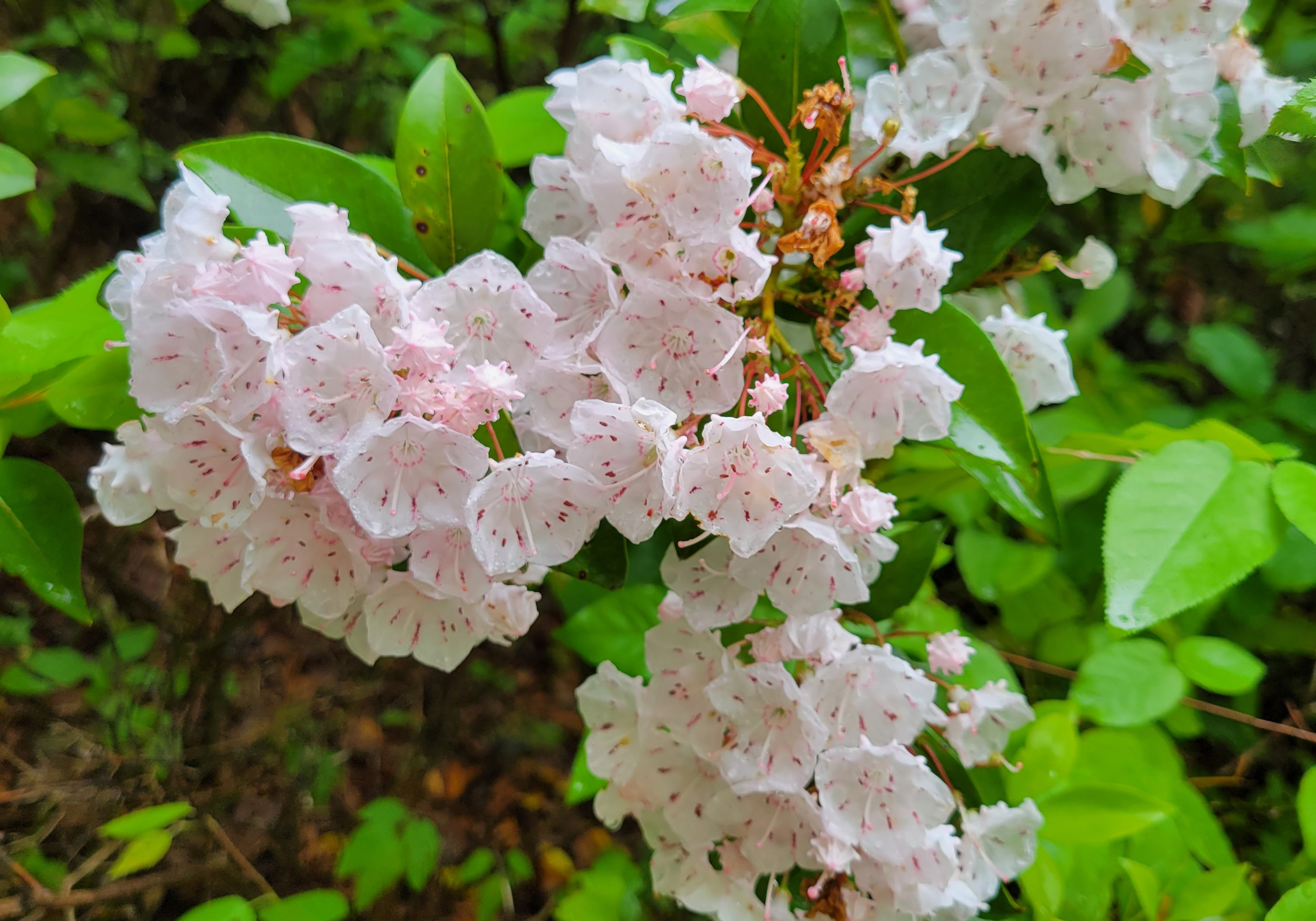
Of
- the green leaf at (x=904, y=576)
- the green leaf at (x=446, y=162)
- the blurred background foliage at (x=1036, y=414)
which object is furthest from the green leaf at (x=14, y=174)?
the green leaf at (x=904, y=576)

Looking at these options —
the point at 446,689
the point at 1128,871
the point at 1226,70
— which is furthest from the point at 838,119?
the point at 446,689

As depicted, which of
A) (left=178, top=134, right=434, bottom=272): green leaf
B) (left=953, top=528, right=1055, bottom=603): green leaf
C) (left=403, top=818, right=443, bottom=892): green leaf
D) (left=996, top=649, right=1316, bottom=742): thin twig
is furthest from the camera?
(left=403, top=818, right=443, bottom=892): green leaf

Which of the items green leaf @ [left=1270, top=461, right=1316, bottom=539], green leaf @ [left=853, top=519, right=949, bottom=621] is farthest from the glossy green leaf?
green leaf @ [left=1270, top=461, right=1316, bottom=539]

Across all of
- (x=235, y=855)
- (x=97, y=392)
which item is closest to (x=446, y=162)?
(x=97, y=392)

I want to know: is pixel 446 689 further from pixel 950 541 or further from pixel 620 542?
pixel 620 542

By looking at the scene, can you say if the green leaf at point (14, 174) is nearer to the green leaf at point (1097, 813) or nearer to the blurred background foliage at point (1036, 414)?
the blurred background foliage at point (1036, 414)

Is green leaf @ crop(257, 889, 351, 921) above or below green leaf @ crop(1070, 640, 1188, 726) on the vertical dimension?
below

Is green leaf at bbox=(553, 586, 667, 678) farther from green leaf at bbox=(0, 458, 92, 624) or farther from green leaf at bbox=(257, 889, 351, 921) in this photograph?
green leaf at bbox=(0, 458, 92, 624)
